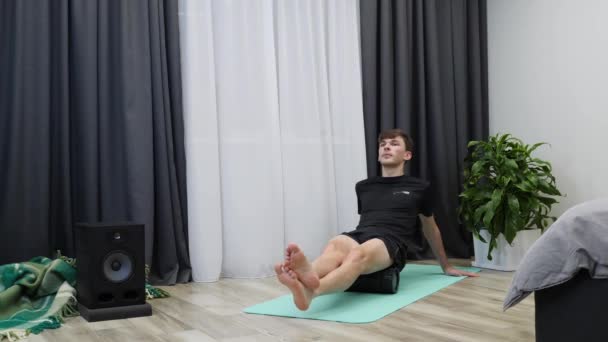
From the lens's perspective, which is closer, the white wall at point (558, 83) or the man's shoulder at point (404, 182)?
→ the man's shoulder at point (404, 182)

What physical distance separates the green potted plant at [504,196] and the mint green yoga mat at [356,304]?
62 cm

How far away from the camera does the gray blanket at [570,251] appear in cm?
147

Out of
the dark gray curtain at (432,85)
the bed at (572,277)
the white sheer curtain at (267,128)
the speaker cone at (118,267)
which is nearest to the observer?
the bed at (572,277)

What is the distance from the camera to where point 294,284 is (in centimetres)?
216

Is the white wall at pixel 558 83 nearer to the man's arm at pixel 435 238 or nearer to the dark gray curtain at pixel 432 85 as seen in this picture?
the dark gray curtain at pixel 432 85

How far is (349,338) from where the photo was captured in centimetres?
205

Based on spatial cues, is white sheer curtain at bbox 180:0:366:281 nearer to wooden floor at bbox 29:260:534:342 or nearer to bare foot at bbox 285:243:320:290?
wooden floor at bbox 29:260:534:342

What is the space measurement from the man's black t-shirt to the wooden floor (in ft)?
1.36

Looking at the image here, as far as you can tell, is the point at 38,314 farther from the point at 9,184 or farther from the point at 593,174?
the point at 593,174

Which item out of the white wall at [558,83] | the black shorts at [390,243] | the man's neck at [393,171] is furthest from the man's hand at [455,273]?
the white wall at [558,83]

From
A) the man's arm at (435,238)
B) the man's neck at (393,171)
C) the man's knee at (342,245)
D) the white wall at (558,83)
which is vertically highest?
the white wall at (558,83)

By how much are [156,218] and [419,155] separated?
1925 mm

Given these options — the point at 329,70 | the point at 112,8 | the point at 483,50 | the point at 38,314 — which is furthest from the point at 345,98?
the point at 38,314

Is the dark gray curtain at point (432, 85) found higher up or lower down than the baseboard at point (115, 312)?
higher up
